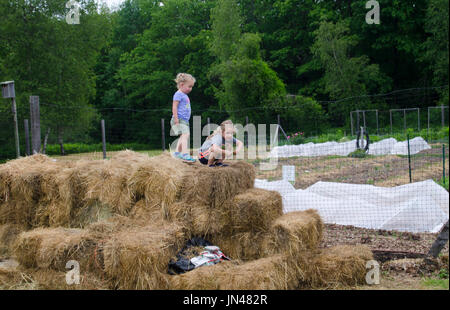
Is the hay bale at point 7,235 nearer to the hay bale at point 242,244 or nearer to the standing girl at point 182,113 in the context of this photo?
the standing girl at point 182,113

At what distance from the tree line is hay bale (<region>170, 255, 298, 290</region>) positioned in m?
7.89

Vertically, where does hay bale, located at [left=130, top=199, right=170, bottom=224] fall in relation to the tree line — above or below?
below

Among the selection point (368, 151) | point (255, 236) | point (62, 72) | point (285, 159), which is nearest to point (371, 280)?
point (255, 236)

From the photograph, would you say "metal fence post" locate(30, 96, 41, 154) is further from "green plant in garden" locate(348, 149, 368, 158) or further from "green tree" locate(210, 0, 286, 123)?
"green tree" locate(210, 0, 286, 123)

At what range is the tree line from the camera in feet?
64.8

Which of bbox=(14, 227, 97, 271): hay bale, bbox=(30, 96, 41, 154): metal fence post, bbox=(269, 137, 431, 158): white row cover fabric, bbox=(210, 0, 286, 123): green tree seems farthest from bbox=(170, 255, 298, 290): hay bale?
bbox=(210, 0, 286, 123): green tree

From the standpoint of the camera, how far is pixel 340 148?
15.0m

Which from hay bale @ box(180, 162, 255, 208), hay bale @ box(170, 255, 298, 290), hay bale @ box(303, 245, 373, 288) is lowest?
hay bale @ box(303, 245, 373, 288)

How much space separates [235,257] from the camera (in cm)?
443

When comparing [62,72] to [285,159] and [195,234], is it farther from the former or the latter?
[195,234]

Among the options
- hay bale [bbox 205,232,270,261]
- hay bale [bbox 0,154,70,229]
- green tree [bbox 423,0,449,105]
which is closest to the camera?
hay bale [bbox 205,232,270,261]

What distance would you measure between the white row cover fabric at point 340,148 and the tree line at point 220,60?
0.92 m

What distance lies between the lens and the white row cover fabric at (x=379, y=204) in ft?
18.6

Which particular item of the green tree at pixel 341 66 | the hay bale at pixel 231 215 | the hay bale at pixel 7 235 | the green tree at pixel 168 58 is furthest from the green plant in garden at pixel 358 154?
the green tree at pixel 168 58
